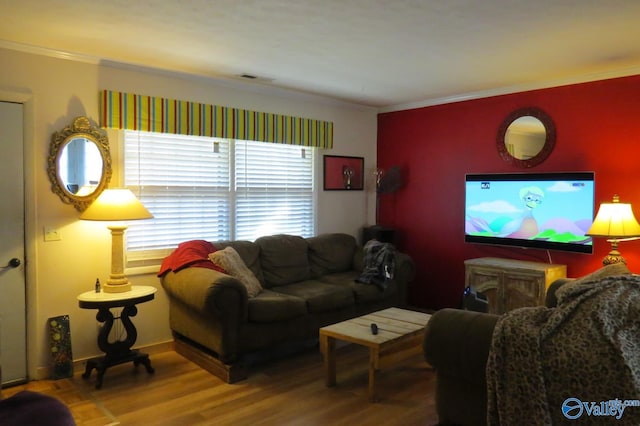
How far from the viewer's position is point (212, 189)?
15.2 feet

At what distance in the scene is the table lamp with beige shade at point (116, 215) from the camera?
141 inches

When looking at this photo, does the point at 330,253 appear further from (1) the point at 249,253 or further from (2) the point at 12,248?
(2) the point at 12,248

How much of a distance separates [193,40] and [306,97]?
6.59 feet

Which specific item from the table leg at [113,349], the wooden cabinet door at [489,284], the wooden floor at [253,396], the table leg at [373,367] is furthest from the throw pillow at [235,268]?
the wooden cabinet door at [489,284]

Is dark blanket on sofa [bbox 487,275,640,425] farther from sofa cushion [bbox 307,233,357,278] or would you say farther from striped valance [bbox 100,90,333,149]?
striped valance [bbox 100,90,333,149]

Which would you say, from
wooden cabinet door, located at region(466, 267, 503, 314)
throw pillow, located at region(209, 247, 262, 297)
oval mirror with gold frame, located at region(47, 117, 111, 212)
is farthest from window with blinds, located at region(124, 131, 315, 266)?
wooden cabinet door, located at region(466, 267, 503, 314)

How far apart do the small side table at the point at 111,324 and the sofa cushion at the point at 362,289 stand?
69.5 inches

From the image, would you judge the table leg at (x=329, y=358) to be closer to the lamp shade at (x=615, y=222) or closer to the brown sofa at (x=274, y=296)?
the brown sofa at (x=274, y=296)

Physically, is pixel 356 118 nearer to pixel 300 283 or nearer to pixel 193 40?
pixel 300 283

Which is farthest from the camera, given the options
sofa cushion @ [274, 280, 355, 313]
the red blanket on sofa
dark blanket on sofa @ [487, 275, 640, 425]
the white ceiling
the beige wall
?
sofa cushion @ [274, 280, 355, 313]

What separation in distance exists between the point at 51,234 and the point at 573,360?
355 centimetres

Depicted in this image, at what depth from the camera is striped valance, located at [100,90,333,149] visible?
13.0ft

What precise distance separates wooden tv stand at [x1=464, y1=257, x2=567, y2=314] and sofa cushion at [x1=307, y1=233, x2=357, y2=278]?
130 centimetres

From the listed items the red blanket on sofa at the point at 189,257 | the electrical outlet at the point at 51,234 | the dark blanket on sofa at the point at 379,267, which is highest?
the electrical outlet at the point at 51,234
